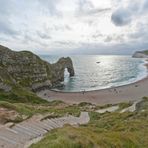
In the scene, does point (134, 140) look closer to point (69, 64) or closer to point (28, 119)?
point (28, 119)

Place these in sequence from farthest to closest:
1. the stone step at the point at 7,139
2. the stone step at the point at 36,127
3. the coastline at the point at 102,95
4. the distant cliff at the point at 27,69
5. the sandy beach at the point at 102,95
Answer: the distant cliff at the point at 27,69
the sandy beach at the point at 102,95
the coastline at the point at 102,95
the stone step at the point at 36,127
the stone step at the point at 7,139

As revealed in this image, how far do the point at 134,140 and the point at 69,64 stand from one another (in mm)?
129591

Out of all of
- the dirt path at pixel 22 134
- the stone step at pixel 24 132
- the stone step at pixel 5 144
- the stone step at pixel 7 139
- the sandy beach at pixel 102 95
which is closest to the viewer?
the stone step at pixel 5 144

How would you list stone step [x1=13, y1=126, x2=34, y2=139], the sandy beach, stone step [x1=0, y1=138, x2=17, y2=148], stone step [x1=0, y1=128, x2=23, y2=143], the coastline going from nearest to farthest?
stone step [x1=0, y1=138, x2=17, y2=148] < stone step [x1=0, y1=128, x2=23, y2=143] < stone step [x1=13, y1=126, x2=34, y2=139] < the coastline < the sandy beach

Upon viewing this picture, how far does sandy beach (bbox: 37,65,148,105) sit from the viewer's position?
8178cm

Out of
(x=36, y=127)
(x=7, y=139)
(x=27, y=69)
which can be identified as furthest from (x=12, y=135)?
(x=27, y=69)

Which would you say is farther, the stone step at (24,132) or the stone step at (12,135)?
the stone step at (24,132)

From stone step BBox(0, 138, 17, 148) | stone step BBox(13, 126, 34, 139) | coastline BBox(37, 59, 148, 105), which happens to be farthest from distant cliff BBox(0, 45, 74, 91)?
stone step BBox(0, 138, 17, 148)

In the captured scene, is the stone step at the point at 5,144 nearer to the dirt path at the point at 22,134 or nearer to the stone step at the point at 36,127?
the dirt path at the point at 22,134

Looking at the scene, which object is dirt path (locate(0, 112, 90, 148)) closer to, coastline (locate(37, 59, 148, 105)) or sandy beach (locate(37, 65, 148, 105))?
coastline (locate(37, 59, 148, 105))

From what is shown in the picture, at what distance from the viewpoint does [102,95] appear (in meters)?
88.5

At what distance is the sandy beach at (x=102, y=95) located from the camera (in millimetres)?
81775

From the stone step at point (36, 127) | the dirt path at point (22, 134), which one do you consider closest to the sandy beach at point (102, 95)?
the stone step at point (36, 127)

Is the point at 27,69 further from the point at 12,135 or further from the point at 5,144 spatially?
the point at 5,144
